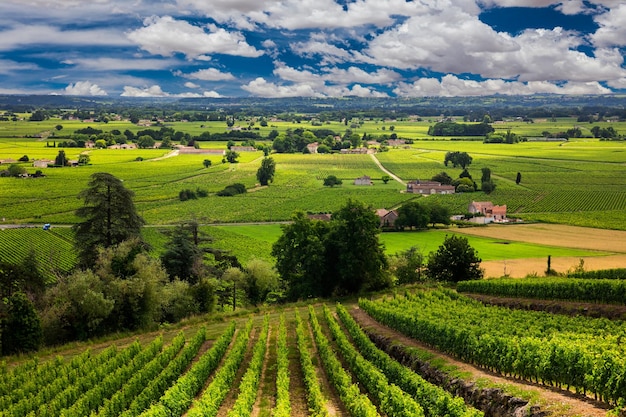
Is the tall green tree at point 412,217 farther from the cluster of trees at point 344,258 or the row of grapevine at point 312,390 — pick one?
the row of grapevine at point 312,390

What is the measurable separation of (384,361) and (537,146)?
638 feet

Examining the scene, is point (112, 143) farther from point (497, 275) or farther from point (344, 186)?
point (497, 275)

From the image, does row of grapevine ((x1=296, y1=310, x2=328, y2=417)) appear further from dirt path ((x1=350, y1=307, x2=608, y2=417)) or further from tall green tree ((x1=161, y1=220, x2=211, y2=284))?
tall green tree ((x1=161, y1=220, x2=211, y2=284))

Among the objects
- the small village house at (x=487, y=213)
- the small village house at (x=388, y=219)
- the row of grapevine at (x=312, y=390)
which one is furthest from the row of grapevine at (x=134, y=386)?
the small village house at (x=487, y=213)

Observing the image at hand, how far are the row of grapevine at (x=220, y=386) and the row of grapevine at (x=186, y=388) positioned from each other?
450 mm

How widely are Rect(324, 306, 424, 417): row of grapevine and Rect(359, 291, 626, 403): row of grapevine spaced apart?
4294 mm

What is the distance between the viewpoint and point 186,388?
2148 cm

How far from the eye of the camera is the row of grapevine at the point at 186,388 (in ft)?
62.4

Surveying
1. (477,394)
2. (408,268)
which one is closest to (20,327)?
(477,394)

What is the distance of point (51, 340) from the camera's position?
33.9m

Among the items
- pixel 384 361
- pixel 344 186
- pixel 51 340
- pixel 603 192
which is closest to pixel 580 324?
pixel 384 361

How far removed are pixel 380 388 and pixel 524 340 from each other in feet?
22.0

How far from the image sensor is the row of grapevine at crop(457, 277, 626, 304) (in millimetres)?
34344

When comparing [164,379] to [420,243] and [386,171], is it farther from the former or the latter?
[386,171]
